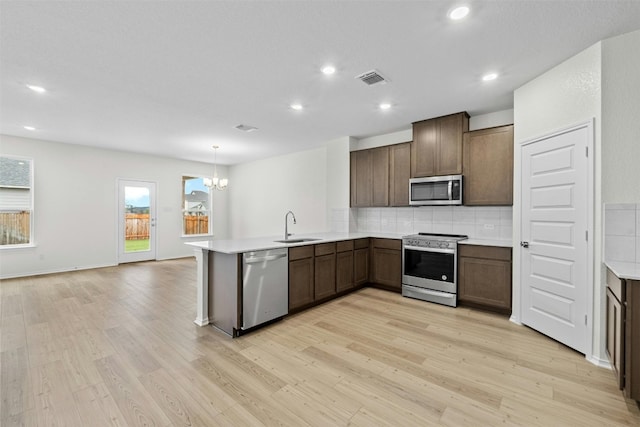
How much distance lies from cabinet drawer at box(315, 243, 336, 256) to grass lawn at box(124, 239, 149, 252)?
550cm

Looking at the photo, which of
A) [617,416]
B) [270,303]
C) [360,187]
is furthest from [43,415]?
[360,187]

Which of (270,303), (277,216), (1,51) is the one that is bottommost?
(270,303)

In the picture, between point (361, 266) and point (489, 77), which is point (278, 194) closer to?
point (361, 266)

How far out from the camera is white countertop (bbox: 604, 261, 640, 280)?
1.87 meters

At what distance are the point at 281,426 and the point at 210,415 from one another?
0.49 metres

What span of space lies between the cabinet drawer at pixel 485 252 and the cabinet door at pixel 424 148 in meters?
1.22

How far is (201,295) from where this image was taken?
3.31 metres

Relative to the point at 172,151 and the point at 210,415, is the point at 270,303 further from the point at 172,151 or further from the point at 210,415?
the point at 172,151

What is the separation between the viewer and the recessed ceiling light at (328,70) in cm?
279

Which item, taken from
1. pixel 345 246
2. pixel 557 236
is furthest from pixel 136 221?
pixel 557 236

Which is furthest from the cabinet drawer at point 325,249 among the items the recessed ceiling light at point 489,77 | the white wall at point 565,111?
the recessed ceiling light at point 489,77

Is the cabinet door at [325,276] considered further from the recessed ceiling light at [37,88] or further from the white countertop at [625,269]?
the recessed ceiling light at [37,88]

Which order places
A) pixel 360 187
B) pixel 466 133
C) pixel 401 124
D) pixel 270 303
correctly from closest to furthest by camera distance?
1. pixel 270 303
2. pixel 466 133
3. pixel 401 124
4. pixel 360 187

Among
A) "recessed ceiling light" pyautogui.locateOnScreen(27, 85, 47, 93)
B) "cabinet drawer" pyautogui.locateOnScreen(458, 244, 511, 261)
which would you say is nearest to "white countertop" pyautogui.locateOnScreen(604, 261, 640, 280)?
"cabinet drawer" pyautogui.locateOnScreen(458, 244, 511, 261)
